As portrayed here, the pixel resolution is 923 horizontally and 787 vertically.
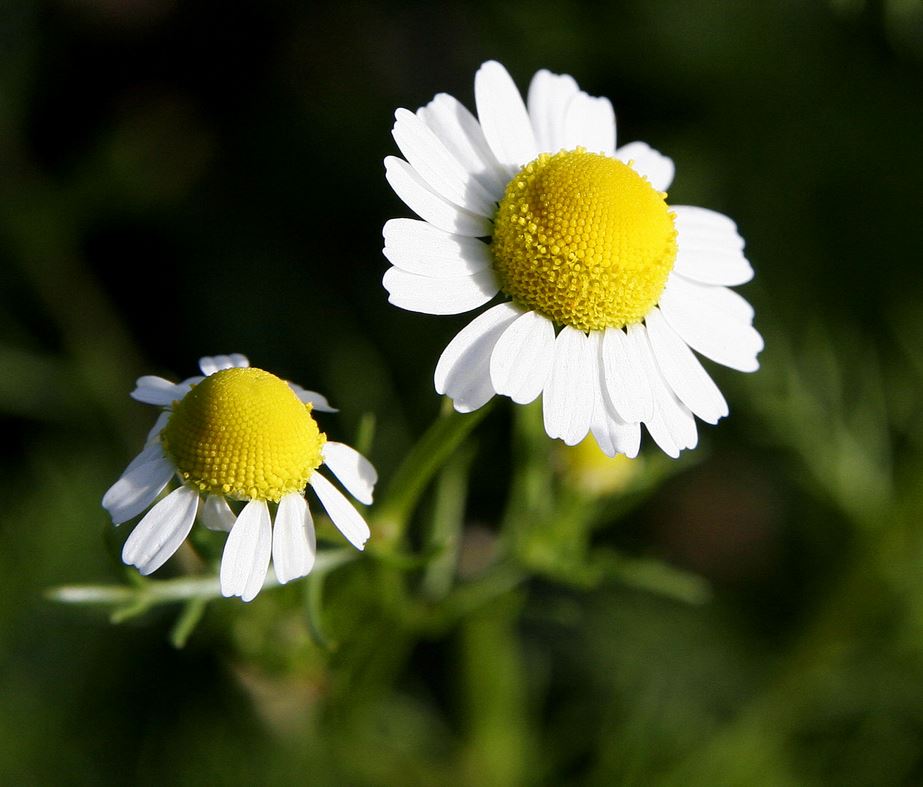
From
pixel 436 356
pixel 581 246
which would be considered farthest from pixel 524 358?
pixel 436 356

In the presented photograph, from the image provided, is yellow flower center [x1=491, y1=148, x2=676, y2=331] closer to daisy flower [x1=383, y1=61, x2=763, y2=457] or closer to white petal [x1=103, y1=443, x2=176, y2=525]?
daisy flower [x1=383, y1=61, x2=763, y2=457]

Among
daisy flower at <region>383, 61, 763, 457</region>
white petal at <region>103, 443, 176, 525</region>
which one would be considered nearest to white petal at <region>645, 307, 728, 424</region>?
daisy flower at <region>383, 61, 763, 457</region>

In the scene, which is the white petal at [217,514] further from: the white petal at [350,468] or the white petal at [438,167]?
the white petal at [438,167]

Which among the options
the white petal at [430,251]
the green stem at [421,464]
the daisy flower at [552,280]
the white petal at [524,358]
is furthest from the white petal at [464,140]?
the green stem at [421,464]

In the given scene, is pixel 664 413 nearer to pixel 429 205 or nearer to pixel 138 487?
pixel 429 205

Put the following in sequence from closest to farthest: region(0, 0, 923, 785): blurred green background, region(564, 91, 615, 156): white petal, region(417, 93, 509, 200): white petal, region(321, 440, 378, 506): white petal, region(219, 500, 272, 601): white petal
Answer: region(219, 500, 272, 601): white petal, region(321, 440, 378, 506): white petal, region(417, 93, 509, 200): white petal, region(564, 91, 615, 156): white petal, region(0, 0, 923, 785): blurred green background

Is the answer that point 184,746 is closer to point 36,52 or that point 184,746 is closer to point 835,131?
point 36,52
